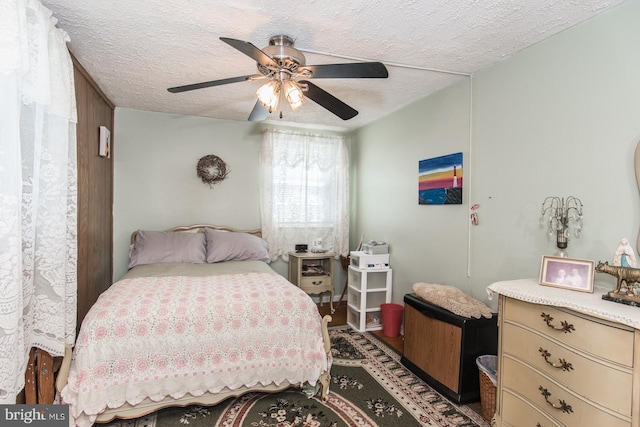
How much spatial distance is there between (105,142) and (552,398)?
12.8 ft

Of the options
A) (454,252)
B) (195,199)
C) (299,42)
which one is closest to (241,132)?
(195,199)

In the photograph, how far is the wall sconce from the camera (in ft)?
6.40

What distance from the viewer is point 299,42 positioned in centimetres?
218

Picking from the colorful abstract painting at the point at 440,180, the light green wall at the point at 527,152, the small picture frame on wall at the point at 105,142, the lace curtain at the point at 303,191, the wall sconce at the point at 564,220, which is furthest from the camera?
the lace curtain at the point at 303,191

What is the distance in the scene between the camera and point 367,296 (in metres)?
3.68

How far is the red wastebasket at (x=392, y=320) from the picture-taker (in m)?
3.40

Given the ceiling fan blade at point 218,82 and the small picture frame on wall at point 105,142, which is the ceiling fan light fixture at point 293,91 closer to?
the ceiling fan blade at point 218,82

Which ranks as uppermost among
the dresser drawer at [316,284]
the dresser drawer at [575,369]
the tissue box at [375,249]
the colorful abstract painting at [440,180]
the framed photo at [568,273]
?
the colorful abstract painting at [440,180]

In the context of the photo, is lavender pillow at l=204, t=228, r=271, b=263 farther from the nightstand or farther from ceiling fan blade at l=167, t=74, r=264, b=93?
ceiling fan blade at l=167, t=74, r=264, b=93

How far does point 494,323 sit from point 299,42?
2317mm

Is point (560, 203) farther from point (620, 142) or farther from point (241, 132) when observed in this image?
point (241, 132)

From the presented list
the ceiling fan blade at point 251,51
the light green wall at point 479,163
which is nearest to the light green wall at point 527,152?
the light green wall at point 479,163

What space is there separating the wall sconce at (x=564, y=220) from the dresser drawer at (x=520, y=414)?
875 millimetres

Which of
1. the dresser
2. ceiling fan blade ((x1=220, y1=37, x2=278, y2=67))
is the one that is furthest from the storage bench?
ceiling fan blade ((x1=220, y1=37, x2=278, y2=67))
